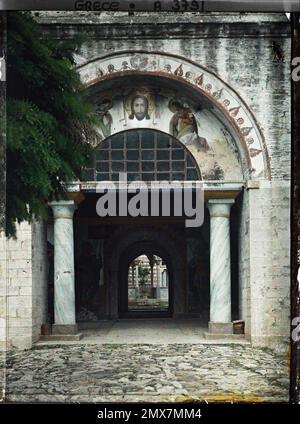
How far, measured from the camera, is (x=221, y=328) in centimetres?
982

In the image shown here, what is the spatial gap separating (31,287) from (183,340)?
2.69m

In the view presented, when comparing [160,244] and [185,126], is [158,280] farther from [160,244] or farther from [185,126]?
[185,126]

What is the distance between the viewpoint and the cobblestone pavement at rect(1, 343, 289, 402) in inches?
233

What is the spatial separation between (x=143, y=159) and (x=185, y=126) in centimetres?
94

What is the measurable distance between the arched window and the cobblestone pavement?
2.91 meters

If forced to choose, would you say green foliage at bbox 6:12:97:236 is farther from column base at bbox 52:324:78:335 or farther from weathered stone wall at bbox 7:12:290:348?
column base at bbox 52:324:78:335

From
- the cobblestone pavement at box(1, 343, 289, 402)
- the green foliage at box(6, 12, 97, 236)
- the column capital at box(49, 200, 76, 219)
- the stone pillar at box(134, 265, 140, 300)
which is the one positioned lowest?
the stone pillar at box(134, 265, 140, 300)

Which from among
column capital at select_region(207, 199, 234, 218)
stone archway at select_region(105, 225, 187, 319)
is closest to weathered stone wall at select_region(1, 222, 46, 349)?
column capital at select_region(207, 199, 234, 218)

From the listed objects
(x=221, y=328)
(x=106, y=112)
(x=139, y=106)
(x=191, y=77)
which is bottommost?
(x=221, y=328)

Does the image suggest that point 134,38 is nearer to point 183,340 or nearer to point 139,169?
point 139,169

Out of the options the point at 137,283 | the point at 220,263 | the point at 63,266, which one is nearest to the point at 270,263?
the point at 220,263

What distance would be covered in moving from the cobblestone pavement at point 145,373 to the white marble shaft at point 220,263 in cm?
96

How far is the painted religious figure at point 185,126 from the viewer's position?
10.1m

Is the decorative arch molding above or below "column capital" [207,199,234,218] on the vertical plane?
above
